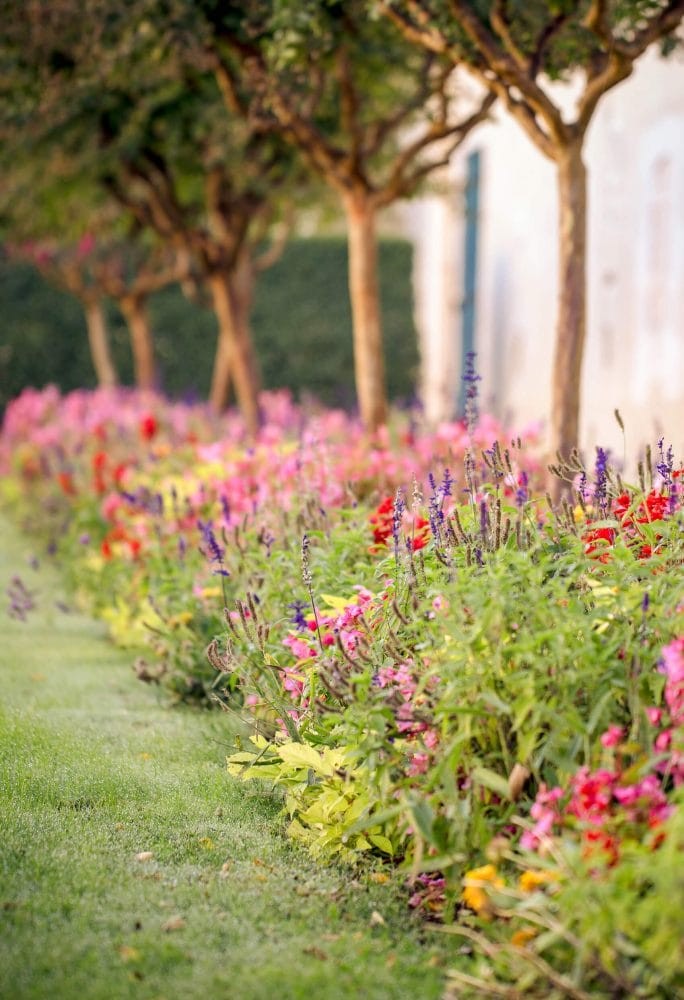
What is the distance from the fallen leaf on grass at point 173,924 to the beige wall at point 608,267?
4.22m

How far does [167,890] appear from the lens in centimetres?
310

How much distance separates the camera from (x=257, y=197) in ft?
34.8

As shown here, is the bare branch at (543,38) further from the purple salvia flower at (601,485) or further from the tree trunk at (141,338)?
the tree trunk at (141,338)

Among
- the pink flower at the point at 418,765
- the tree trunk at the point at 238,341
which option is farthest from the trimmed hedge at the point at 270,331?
the pink flower at the point at 418,765

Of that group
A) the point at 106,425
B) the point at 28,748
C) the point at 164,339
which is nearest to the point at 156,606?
the point at 28,748

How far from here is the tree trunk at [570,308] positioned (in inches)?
215

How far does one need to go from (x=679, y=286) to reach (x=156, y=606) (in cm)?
574

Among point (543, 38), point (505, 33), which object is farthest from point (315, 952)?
point (543, 38)

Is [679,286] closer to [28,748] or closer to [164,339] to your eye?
[28,748]

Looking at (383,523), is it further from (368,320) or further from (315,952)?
(368,320)

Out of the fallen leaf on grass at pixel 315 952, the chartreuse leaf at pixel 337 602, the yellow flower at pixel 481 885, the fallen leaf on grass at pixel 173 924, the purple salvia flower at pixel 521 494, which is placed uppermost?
the purple salvia flower at pixel 521 494

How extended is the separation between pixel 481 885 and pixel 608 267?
362 inches

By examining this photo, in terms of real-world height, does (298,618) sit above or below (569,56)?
below

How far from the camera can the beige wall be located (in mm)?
9695
